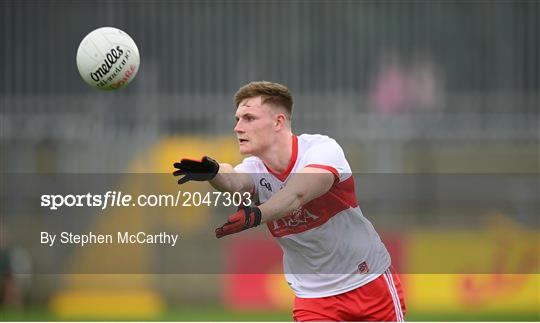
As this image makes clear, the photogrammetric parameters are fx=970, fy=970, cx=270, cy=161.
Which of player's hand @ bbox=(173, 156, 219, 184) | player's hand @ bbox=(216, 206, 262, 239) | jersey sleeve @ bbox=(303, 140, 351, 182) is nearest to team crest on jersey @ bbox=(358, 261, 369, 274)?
jersey sleeve @ bbox=(303, 140, 351, 182)

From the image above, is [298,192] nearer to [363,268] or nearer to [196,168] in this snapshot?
[196,168]

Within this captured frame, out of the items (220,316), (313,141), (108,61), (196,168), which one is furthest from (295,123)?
(196,168)

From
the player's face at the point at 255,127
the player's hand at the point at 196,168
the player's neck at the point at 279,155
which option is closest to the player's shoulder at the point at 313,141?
the player's neck at the point at 279,155

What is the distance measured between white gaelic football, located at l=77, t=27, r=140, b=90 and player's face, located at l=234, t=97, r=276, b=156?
1.66 meters

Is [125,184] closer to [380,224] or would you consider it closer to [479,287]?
[380,224]

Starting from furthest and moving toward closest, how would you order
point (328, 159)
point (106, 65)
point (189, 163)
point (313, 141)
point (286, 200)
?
Result: 1. point (106, 65)
2. point (313, 141)
3. point (328, 159)
4. point (189, 163)
5. point (286, 200)

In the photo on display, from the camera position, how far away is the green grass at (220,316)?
39.0ft

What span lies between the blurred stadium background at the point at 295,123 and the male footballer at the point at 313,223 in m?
5.88

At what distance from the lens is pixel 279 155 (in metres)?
6.23

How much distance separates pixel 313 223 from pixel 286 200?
0.45 meters

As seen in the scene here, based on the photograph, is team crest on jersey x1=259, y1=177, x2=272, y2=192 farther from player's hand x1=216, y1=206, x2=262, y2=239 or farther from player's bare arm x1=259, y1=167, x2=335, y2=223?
player's hand x1=216, y1=206, x2=262, y2=239

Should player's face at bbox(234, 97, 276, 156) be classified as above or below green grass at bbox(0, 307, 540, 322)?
above

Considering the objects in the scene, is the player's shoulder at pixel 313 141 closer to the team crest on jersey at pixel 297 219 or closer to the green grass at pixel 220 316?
the team crest on jersey at pixel 297 219

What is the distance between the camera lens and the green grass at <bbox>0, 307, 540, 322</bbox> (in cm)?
1190
